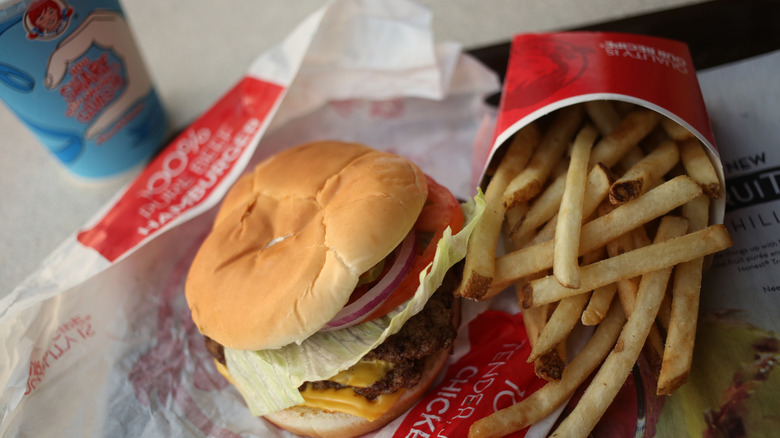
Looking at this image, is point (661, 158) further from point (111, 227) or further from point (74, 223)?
point (74, 223)

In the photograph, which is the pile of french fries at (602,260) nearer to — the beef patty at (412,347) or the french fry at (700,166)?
the french fry at (700,166)

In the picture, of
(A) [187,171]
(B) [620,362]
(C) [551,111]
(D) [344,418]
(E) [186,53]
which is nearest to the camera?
(B) [620,362]

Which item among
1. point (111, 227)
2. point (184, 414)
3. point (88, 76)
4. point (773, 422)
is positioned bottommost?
point (184, 414)

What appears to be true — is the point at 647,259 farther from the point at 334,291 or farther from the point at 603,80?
the point at 334,291

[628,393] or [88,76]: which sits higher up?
[88,76]

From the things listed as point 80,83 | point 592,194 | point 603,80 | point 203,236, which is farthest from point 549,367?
point 80,83

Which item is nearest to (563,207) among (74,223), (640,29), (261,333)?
(261,333)

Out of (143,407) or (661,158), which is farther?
(143,407)
